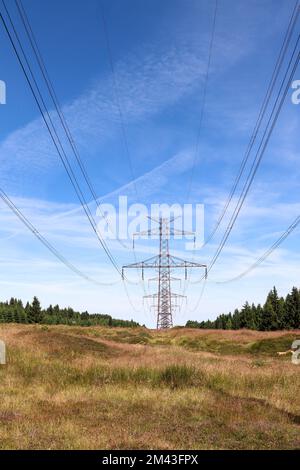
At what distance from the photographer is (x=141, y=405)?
12.8 meters

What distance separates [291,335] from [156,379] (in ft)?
95.1

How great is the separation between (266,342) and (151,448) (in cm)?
3455

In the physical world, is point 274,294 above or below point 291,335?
above

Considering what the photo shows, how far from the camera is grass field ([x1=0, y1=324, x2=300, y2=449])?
9.32 meters

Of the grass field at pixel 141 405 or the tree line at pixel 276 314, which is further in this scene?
the tree line at pixel 276 314

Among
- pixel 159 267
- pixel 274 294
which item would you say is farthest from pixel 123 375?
pixel 274 294

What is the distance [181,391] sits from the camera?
14852mm

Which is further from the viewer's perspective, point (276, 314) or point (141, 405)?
point (276, 314)

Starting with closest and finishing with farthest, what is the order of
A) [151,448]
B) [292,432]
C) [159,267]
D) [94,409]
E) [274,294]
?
[151,448] → [292,432] → [94,409] → [159,267] → [274,294]

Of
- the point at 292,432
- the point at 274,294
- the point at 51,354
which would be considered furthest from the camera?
the point at 274,294

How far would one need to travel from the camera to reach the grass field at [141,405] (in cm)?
932

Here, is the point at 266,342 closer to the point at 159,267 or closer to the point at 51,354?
the point at 159,267

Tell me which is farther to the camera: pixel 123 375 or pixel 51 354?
pixel 51 354

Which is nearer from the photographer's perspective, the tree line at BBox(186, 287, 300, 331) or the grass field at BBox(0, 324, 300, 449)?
the grass field at BBox(0, 324, 300, 449)
